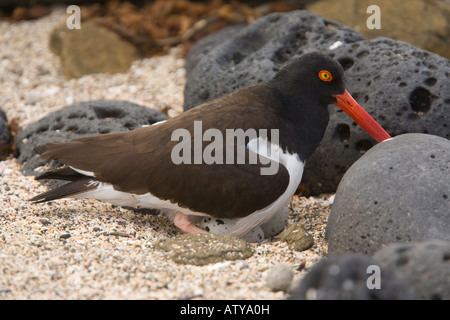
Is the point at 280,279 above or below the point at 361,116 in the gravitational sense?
below

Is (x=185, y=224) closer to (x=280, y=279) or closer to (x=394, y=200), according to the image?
(x=280, y=279)

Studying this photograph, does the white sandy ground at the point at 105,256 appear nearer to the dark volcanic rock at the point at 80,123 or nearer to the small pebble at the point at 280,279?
the small pebble at the point at 280,279

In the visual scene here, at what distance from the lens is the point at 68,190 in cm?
455

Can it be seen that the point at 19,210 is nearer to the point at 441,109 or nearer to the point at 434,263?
the point at 434,263

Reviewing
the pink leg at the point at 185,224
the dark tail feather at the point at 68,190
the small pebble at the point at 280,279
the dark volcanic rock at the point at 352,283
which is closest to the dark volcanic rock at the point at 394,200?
the small pebble at the point at 280,279

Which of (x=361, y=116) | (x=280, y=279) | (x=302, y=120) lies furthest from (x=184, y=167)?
(x=361, y=116)

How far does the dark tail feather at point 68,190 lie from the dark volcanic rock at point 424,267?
233 cm

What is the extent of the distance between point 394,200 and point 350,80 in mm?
1660

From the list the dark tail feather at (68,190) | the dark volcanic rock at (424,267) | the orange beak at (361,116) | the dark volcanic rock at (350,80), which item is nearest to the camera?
the dark volcanic rock at (424,267)

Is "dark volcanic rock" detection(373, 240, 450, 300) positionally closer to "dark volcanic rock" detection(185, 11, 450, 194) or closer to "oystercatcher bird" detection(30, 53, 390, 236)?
"oystercatcher bird" detection(30, 53, 390, 236)

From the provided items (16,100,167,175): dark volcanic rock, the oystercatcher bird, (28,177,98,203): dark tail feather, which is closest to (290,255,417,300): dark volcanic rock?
the oystercatcher bird

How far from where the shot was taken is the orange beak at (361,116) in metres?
4.77
